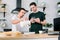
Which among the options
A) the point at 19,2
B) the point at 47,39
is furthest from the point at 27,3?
the point at 47,39

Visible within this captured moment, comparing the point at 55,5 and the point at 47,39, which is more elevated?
the point at 55,5

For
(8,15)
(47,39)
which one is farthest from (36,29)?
(8,15)

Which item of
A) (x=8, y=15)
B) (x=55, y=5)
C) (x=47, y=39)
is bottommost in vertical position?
(x=47, y=39)

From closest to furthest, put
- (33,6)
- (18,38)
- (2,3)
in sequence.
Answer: (18,38)
(33,6)
(2,3)

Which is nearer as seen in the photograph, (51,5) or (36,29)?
(36,29)

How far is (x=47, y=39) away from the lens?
82.4 inches

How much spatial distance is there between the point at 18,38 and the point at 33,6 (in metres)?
1.51

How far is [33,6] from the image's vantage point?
343cm

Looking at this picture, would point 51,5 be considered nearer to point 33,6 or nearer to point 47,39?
point 33,6

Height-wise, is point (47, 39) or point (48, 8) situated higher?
point (48, 8)

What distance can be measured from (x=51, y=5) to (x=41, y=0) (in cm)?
38

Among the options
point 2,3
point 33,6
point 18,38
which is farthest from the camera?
point 2,3

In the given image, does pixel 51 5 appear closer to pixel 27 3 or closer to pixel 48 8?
pixel 48 8

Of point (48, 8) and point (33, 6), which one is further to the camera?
point (48, 8)
